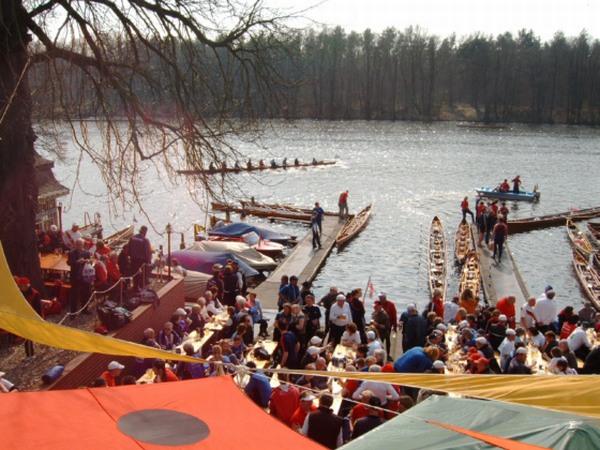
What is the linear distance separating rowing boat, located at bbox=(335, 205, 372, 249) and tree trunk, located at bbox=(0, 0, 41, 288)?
1812cm

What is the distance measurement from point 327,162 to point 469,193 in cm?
1676

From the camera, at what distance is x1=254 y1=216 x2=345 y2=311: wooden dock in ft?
65.7

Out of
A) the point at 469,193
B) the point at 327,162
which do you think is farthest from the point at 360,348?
the point at 327,162

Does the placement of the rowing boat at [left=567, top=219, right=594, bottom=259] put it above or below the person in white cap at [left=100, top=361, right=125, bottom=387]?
below

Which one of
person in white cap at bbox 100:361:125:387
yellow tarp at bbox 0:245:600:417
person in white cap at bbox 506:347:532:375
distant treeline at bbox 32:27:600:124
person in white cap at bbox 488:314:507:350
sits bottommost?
person in white cap at bbox 488:314:507:350

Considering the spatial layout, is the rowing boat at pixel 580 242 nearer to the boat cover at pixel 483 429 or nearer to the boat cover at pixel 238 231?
the boat cover at pixel 238 231

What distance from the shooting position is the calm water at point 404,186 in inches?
1046

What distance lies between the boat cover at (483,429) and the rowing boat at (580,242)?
23.4m

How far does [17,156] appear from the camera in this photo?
12031 mm

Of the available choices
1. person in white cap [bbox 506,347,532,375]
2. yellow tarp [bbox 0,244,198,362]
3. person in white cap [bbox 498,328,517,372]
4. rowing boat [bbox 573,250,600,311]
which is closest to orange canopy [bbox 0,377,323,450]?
yellow tarp [bbox 0,244,198,362]

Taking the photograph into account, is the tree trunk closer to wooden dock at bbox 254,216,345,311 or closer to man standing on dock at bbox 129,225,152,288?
man standing on dock at bbox 129,225,152,288

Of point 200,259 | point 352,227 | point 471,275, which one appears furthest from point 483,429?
point 352,227

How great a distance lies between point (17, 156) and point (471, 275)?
15197 millimetres

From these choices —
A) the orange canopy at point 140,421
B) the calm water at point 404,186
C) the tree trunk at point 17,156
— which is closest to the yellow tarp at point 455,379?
the orange canopy at point 140,421
